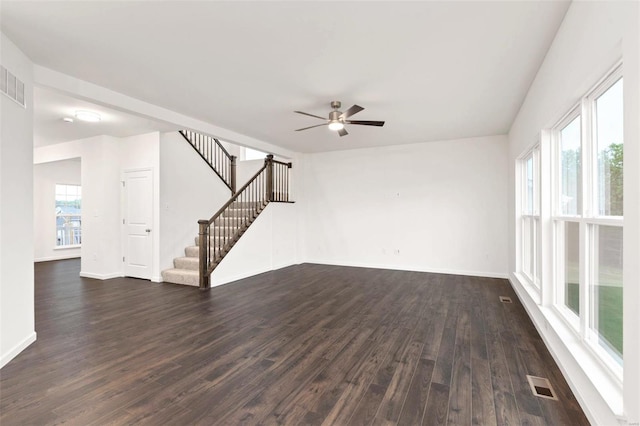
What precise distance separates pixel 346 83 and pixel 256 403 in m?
3.25

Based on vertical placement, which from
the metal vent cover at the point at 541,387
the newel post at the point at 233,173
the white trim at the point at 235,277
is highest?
the newel post at the point at 233,173

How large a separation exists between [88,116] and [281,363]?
4.78 m

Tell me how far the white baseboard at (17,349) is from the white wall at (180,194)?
2.77 meters

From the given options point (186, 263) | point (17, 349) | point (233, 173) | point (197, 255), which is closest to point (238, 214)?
point (233, 173)

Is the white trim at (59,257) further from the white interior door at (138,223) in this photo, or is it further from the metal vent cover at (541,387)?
the metal vent cover at (541,387)

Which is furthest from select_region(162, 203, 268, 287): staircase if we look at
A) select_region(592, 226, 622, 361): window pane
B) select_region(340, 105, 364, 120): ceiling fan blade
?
select_region(592, 226, 622, 361): window pane

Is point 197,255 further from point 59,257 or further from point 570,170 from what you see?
point 570,170

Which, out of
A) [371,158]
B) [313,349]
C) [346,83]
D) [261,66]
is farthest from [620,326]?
[371,158]

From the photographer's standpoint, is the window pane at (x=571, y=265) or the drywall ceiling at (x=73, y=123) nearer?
the window pane at (x=571, y=265)

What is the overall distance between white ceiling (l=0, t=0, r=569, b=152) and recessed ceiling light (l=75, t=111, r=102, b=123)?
53.5 inches

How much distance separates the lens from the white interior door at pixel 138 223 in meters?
5.81

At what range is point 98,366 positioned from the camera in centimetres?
254

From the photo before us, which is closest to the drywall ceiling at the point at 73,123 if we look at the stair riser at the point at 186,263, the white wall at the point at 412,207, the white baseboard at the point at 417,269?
the stair riser at the point at 186,263

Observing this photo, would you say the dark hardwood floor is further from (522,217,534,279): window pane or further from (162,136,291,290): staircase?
(162,136,291,290): staircase
